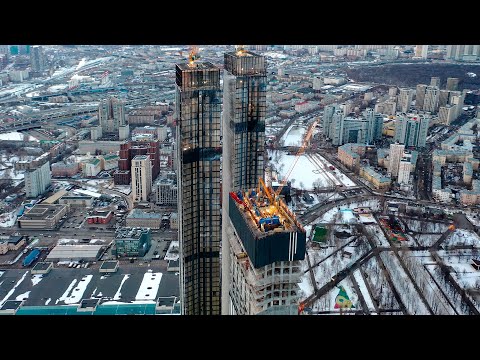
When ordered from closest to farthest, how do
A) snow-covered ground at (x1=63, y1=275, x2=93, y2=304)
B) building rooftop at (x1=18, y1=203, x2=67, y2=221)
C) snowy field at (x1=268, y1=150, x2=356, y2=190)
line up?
snow-covered ground at (x1=63, y1=275, x2=93, y2=304), building rooftop at (x1=18, y1=203, x2=67, y2=221), snowy field at (x1=268, y1=150, x2=356, y2=190)

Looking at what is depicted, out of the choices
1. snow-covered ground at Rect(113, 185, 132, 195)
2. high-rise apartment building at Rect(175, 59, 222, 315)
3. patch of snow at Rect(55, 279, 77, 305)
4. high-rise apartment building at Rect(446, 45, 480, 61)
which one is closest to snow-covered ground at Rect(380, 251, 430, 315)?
high-rise apartment building at Rect(175, 59, 222, 315)

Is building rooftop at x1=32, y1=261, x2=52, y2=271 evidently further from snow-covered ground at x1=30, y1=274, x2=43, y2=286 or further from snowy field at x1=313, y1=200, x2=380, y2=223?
snowy field at x1=313, y1=200, x2=380, y2=223

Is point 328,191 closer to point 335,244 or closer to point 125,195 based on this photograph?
point 335,244

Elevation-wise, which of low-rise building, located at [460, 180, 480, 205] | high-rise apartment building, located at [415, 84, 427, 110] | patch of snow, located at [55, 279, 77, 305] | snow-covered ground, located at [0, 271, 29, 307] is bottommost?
snow-covered ground, located at [0, 271, 29, 307]

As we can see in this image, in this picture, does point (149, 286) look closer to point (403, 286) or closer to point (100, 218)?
point (100, 218)

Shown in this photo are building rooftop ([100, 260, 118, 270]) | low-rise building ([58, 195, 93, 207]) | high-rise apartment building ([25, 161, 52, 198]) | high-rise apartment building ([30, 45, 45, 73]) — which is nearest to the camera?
building rooftop ([100, 260, 118, 270])

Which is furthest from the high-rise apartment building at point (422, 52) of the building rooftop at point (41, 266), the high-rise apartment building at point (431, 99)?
the building rooftop at point (41, 266)

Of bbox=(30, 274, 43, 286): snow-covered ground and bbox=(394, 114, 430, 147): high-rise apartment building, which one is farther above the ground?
bbox=(394, 114, 430, 147): high-rise apartment building
